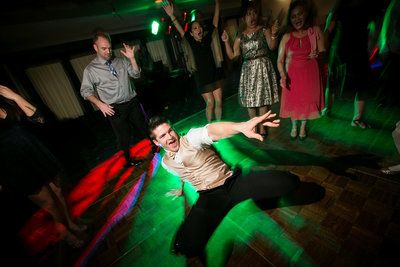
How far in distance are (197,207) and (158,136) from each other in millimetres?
715

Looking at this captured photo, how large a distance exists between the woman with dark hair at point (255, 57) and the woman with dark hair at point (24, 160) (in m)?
2.50

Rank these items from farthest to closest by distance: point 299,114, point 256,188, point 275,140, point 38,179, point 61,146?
point 61,146 → point 275,140 → point 299,114 → point 38,179 → point 256,188

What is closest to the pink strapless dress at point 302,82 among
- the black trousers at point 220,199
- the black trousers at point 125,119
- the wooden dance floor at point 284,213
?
the wooden dance floor at point 284,213

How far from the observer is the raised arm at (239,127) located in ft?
3.90

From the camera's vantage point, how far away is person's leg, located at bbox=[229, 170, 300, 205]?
138cm

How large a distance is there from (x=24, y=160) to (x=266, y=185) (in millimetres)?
2070

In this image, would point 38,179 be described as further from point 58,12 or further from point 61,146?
point 58,12

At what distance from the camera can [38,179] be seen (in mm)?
1527

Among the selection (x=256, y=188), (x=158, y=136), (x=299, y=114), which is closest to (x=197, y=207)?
(x=256, y=188)

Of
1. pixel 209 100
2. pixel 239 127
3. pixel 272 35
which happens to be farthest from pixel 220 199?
pixel 272 35

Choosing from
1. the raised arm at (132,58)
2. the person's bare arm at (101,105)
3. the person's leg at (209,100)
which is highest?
the raised arm at (132,58)

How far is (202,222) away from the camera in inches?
54.9

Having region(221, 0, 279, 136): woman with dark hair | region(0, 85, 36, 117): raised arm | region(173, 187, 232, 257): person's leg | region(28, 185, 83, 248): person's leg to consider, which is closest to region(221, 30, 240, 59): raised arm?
region(221, 0, 279, 136): woman with dark hair

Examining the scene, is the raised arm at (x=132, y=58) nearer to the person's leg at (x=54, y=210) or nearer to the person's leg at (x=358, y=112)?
the person's leg at (x=54, y=210)
